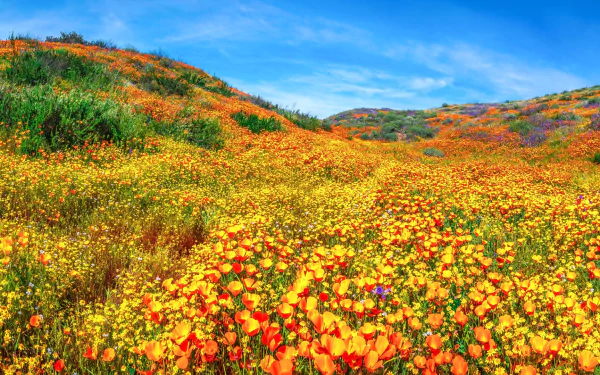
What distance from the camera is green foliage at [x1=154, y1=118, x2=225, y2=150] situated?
1085cm

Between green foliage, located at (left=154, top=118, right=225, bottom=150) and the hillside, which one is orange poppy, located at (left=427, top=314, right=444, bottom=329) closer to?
green foliage, located at (left=154, top=118, right=225, bottom=150)

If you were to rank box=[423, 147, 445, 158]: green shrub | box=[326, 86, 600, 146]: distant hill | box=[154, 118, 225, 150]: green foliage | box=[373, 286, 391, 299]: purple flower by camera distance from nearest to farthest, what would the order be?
box=[373, 286, 391, 299]: purple flower
box=[154, 118, 225, 150]: green foliage
box=[423, 147, 445, 158]: green shrub
box=[326, 86, 600, 146]: distant hill

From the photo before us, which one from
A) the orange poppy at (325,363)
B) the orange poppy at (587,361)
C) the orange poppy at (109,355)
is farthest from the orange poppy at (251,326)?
the orange poppy at (587,361)

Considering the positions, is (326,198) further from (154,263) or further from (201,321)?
(201,321)

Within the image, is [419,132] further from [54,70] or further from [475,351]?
[475,351]

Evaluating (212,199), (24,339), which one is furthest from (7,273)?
(212,199)

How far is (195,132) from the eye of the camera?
1165 cm

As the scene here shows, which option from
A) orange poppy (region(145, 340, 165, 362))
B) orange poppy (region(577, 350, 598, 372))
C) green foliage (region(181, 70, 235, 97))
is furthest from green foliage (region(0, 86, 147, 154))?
green foliage (region(181, 70, 235, 97))

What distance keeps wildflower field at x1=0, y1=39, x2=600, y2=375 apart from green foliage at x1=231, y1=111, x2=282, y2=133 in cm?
143

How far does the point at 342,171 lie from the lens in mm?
9328

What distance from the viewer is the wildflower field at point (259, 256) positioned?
2043mm

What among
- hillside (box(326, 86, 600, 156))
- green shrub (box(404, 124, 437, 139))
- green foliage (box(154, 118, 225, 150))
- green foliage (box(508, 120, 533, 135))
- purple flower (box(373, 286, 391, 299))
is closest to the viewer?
purple flower (box(373, 286, 391, 299))

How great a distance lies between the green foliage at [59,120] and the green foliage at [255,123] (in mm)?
5951

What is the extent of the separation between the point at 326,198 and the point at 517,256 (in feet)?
9.67
